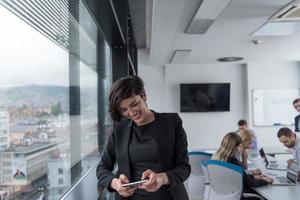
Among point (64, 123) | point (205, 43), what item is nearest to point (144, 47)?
point (205, 43)

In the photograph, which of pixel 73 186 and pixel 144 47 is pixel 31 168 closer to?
pixel 73 186

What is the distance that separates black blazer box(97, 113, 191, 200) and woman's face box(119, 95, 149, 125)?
8 centimetres

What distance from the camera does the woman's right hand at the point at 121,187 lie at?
126cm

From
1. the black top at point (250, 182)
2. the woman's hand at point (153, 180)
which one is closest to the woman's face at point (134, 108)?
the woman's hand at point (153, 180)

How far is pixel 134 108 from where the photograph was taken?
1.32m

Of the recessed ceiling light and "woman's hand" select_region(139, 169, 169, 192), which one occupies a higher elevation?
the recessed ceiling light

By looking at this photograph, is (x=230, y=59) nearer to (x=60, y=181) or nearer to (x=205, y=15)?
(x=205, y=15)

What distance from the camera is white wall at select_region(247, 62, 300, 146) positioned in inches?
318

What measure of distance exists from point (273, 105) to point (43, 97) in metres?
7.61

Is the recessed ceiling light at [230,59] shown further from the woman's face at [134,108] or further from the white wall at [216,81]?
the woman's face at [134,108]

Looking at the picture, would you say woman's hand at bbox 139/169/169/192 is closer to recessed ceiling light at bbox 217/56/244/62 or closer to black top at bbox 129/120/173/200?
black top at bbox 129/120/173/200

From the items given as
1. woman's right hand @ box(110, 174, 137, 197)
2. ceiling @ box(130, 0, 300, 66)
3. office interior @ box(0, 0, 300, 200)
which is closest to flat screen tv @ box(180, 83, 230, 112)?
ceiling @ box(130, 0, 300, 66)

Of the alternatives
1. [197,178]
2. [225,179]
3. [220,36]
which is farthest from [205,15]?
[197,178]

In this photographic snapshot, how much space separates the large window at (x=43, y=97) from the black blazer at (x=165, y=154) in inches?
12.5
